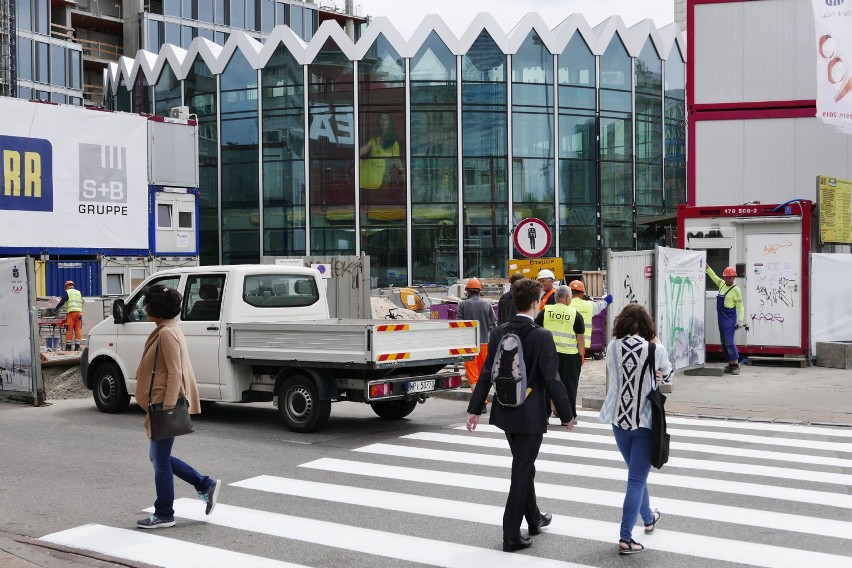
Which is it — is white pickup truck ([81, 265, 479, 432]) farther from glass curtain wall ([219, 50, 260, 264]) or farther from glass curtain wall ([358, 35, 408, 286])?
glass curtain wall ([219, 50, 260, 264])

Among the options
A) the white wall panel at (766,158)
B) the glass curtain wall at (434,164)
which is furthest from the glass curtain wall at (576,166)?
the white wall panel at (766,158)

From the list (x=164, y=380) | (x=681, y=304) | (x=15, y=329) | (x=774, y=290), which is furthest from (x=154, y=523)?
(x=774, y=290)

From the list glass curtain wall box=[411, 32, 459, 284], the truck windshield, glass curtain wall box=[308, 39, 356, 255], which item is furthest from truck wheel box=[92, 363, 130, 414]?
glass curtain wall box=[308, 39, 356, 255]

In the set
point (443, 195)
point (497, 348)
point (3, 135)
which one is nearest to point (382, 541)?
point (497, 348)

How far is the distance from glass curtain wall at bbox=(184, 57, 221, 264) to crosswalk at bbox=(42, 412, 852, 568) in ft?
123

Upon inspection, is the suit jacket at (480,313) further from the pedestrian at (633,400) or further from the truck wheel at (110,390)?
the pedestrian at (633,400)

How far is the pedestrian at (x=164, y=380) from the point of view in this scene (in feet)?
23.7

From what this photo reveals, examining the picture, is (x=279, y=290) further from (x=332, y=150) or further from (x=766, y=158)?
(x=332, y=150)

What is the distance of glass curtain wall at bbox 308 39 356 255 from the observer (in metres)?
44.0

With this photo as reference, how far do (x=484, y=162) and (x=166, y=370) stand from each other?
1458 inches

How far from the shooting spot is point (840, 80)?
2047 centimetres

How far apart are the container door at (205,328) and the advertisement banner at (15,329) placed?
12.2 ft

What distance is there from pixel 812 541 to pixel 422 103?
125ft

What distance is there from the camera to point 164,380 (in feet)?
23.8
